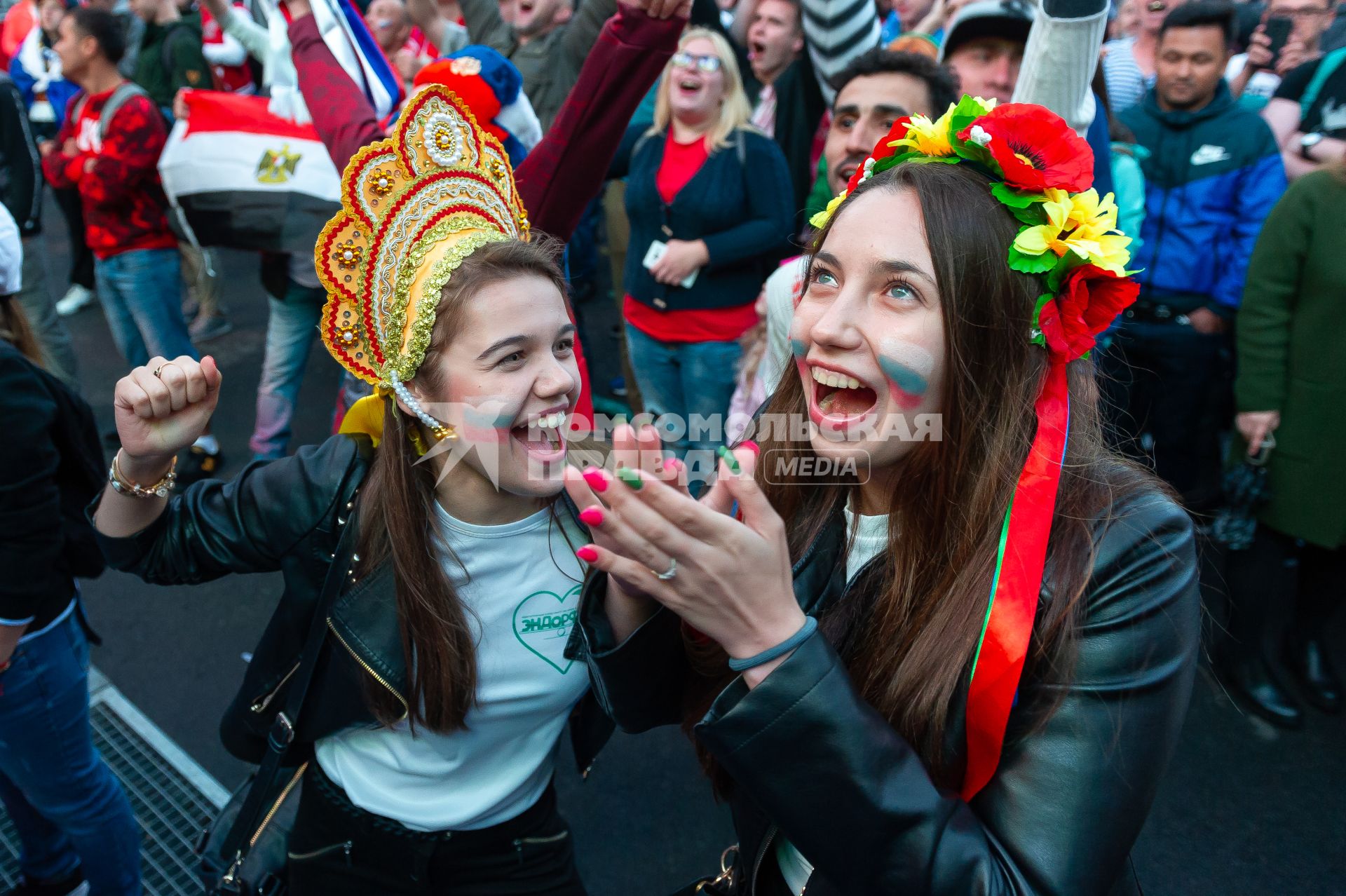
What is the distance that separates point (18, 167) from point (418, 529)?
15.4ft

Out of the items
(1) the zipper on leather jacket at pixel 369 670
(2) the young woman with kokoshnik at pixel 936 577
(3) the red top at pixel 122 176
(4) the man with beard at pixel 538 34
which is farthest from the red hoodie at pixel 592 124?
(3) the red top at pixel 122 176

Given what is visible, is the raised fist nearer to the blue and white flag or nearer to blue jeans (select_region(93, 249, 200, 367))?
the blue and white flag

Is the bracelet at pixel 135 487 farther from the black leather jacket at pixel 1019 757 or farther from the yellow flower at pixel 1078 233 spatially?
the yellow flower at pixel 1078 233

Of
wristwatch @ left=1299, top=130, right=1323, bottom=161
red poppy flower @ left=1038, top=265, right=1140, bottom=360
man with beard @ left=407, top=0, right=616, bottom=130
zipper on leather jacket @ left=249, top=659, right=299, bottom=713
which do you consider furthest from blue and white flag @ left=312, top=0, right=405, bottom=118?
wristwatch @ left=1299, top=130, right=1323, bottom=161

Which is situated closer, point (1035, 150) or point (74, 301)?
point (1035, 150)

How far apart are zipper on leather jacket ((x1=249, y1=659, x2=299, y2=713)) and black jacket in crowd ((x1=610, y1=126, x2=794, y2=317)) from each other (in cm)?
253

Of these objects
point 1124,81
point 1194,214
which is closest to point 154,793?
point 1194,214

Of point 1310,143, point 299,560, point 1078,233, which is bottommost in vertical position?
point 299,560

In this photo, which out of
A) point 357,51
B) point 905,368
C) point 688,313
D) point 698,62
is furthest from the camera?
point 688,313

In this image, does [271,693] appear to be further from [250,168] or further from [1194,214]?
[1194,214]

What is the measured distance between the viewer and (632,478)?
3.20 ft

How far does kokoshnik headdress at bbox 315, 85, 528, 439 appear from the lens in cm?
173

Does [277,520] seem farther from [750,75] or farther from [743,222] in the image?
[750,75]

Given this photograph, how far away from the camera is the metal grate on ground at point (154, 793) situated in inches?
112
